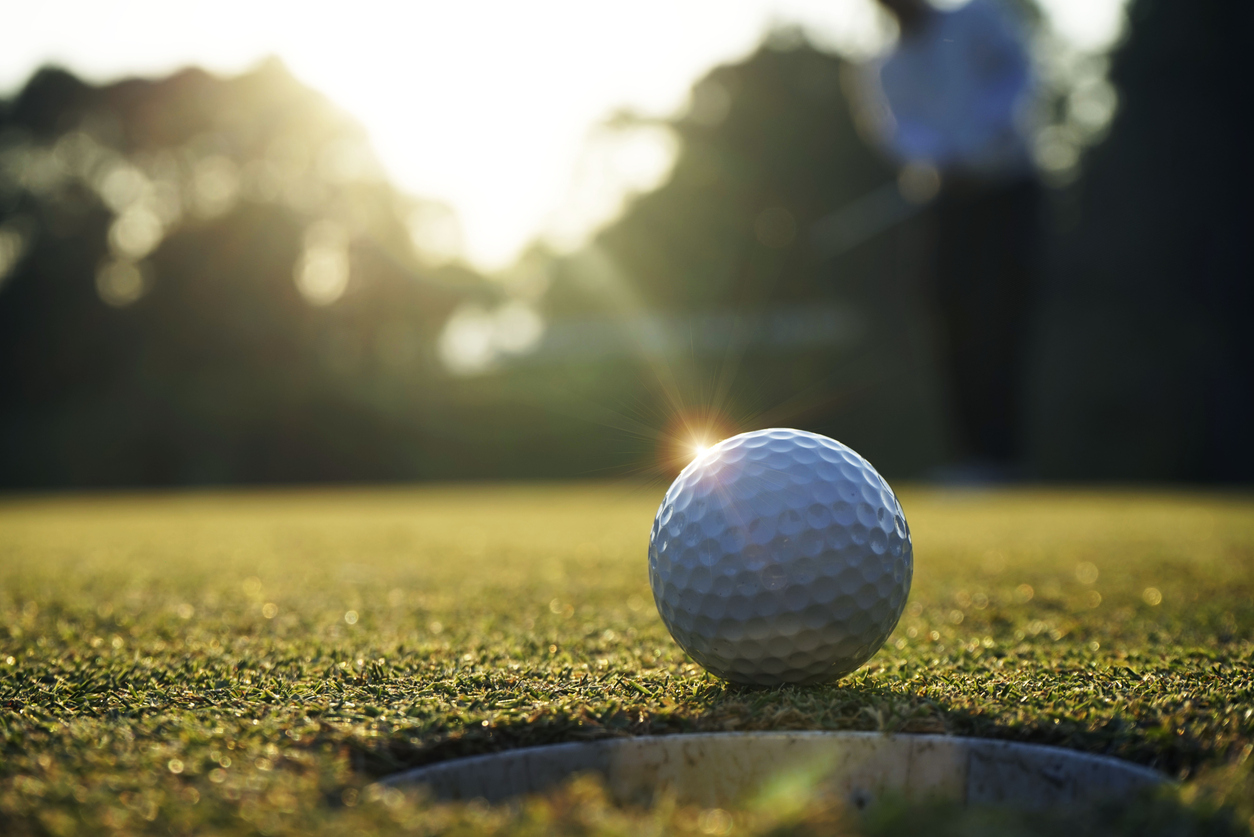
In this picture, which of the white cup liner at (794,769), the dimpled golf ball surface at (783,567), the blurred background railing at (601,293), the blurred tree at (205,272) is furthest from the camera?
the blurred tree at (205,272)

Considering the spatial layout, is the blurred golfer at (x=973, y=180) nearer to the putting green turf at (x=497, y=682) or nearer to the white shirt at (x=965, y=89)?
the white shirt at (x=965, y=89)

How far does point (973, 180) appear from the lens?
267 inches

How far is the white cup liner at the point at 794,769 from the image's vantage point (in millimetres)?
1105

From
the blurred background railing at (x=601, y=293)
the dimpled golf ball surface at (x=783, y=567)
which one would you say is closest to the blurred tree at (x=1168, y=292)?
the blurred background railing at (x=601, y=293)

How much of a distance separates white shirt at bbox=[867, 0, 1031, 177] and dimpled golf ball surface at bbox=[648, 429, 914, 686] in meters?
5.56

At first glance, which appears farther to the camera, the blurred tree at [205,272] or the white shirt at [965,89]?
the blurred tree at [205,272]

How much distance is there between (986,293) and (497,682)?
20.9 feet

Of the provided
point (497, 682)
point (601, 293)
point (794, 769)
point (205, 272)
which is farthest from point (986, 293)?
point (205, 272)

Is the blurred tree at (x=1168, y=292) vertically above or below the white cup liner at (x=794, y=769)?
above

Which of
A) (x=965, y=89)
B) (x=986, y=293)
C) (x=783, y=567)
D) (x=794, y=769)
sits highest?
(x=965, y=89)

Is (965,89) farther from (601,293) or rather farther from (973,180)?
(601,293)

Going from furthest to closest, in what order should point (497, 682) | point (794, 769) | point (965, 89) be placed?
point (965, 89)
point (497, 682)
point (794, 769)

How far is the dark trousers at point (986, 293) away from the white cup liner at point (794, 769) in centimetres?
639

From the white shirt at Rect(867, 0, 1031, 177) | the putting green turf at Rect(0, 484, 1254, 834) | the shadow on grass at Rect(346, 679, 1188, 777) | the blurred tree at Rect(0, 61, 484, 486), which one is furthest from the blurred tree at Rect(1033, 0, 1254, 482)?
the shadow on grass at Rect(346, 679, 1188, 777)
